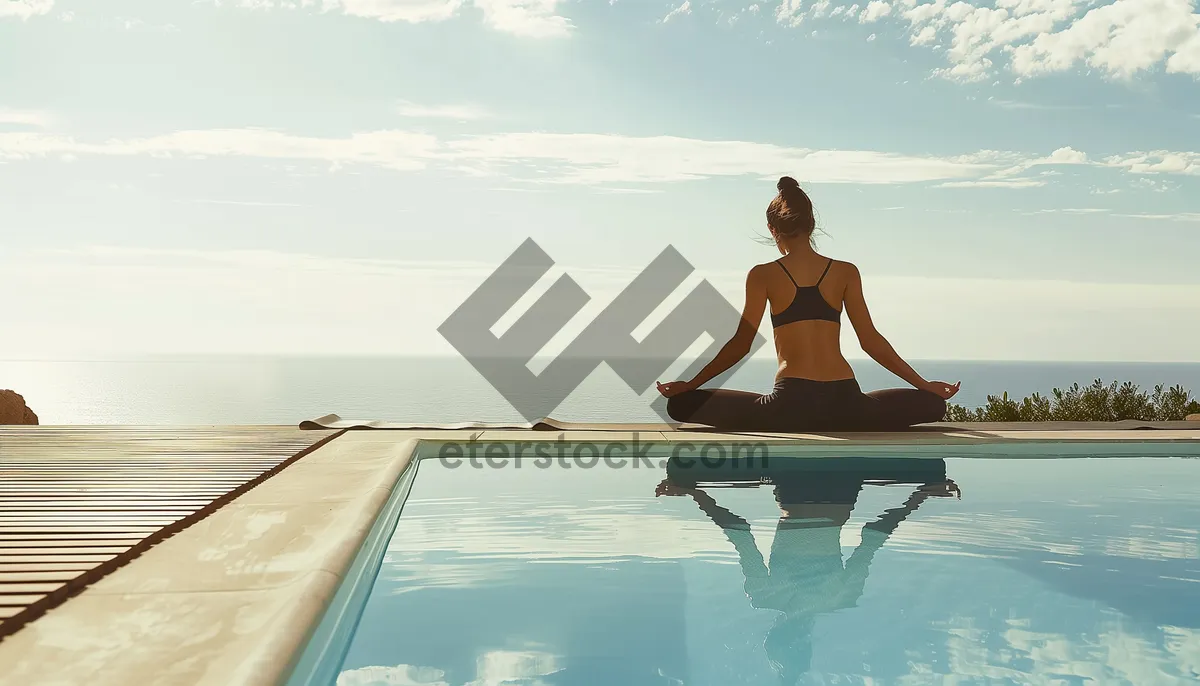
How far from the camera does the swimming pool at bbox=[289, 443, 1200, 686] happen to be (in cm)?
224

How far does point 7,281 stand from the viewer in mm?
68125

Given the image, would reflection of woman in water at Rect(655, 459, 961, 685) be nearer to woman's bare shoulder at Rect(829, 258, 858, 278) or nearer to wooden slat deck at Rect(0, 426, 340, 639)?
woman's bare shoulder at Rect(829, 258, 858, 278)

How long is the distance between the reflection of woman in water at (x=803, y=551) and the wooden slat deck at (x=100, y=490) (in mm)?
1904

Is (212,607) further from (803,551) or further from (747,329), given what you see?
(747,329)

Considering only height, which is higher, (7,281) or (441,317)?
(7,281)

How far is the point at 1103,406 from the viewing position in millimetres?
9898

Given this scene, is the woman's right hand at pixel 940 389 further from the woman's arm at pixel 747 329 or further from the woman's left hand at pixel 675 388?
the woman's left hand at pixel 675 388

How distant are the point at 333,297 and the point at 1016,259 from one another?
2829 inches

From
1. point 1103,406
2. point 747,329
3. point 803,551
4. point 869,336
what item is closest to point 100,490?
point 803,551

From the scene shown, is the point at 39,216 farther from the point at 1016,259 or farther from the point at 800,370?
the point at 800,370

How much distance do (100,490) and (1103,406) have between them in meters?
10.1

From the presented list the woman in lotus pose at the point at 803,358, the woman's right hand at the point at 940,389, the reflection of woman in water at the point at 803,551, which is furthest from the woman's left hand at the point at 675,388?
the woman's right hand at the point at 940,389

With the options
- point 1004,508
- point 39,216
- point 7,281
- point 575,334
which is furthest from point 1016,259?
point 7,281

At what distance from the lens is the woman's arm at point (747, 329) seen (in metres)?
6.15
